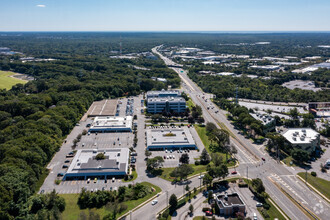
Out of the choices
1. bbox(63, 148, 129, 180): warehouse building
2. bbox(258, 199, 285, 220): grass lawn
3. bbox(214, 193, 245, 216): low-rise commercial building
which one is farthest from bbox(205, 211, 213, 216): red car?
bbox(63, 148, 129, 180): warehouse building

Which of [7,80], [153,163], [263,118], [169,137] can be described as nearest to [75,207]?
[153,163]

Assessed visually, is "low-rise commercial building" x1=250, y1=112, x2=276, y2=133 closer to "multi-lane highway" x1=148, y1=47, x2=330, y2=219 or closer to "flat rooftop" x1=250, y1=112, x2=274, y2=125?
"flat rooftop" x1=250, y1=112, x2=274, y2=125

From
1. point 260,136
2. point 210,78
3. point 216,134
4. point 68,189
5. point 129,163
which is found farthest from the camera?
point 210,78

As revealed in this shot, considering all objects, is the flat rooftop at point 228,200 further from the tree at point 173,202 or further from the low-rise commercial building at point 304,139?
the low-rise commercial building at point 304,139

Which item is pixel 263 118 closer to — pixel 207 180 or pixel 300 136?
pixel 300 136

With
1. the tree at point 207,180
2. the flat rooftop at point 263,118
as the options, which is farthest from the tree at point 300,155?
the tree at point 207,180

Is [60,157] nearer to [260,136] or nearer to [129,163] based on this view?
[129,163]

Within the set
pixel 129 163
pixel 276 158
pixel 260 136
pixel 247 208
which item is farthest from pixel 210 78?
pixel 247 208
